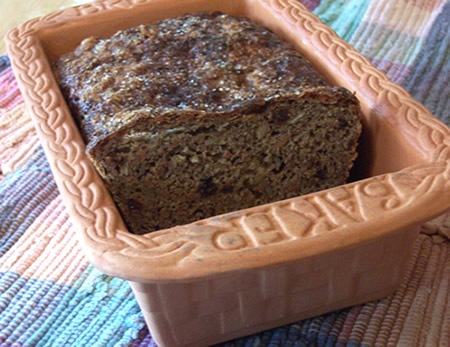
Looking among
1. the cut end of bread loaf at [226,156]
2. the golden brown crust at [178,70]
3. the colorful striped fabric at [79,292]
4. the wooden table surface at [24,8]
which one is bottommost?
the colorful striped fabric at [79,292]

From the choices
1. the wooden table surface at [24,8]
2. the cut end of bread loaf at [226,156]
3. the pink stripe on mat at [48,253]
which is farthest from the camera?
the wooden table surface at [24,8]

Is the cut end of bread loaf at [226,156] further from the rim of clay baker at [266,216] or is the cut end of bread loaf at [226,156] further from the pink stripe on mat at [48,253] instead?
the pink stripe on mat at [48,253]

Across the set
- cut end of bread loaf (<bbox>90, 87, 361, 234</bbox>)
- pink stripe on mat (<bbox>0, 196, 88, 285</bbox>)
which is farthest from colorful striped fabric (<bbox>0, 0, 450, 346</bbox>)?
cut end of bread loaf (<bbox>90, 87, 361, 234</bbox>)

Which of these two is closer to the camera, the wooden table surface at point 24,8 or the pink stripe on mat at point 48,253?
the pink stripe on mat at point 48,253

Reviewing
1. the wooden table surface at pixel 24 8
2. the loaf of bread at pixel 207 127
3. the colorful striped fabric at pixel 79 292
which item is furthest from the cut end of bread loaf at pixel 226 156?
the wooden table surface at pixel 24 8

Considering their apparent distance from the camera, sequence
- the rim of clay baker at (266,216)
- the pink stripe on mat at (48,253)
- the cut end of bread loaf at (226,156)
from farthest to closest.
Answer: the pink stripe on mat at (48,253) < the cut end of bread loaf at (226,156) < the rim of clay baker at (266,216)

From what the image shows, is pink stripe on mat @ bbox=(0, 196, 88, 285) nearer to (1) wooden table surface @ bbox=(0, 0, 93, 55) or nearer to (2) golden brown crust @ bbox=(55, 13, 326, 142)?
(2) golden brown crust @ bbox=(55, 13, 326, 142)

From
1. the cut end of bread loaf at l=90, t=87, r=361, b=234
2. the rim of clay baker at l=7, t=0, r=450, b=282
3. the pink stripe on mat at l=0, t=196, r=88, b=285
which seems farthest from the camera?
the pink stripe on mat at l=0, t=196, r=88, b=285
